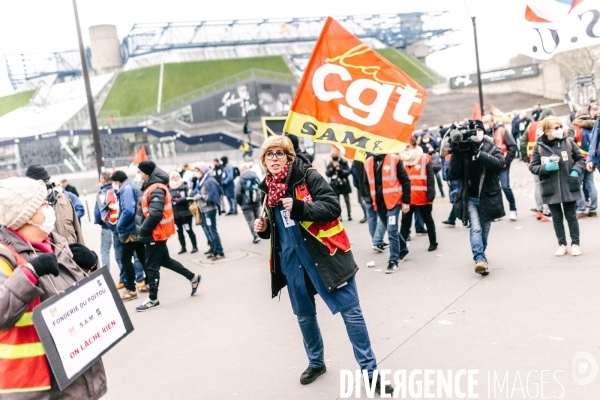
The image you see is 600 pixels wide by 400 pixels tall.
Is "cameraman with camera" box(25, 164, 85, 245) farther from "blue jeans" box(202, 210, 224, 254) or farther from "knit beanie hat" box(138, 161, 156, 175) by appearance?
"blue jeans" box(202, 210, 224, 254)

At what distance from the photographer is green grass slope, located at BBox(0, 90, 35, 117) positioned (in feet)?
205

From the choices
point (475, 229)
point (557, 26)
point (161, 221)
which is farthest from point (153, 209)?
point (557, 26)

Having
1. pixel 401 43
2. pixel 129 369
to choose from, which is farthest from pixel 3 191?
pixel 401 43

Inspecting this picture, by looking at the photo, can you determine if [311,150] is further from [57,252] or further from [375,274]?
[57,252]

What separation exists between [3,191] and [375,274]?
5168 millimetres

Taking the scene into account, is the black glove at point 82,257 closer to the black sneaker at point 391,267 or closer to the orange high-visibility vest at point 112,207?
the black sneaker at point 391,267

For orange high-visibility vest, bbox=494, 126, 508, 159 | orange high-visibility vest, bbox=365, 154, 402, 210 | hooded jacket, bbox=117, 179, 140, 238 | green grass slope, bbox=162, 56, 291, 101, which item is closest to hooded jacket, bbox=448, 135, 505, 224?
orange high-visibility vest, bbox=365, 154, 402, 210

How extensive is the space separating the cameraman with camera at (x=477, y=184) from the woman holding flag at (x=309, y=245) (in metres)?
2.90

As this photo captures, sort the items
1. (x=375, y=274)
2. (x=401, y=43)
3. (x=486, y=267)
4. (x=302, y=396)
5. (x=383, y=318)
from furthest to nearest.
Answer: (x=401, y=43)
(x=375, y=274)
(x=486, y=267)
(x=383, y=318)
(x=302, y=396)

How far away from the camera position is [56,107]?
51062 mm

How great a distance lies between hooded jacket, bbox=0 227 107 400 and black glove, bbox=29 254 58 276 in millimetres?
66

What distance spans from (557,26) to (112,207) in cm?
626

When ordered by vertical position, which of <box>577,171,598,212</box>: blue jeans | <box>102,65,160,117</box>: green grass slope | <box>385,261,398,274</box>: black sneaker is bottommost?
<box>385,261,398,274</box>: black sneaker

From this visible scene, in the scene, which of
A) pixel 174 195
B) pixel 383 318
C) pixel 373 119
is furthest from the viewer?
pixel 174 195
